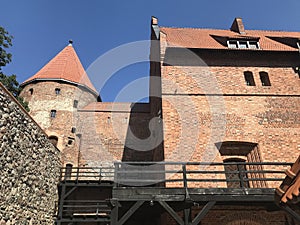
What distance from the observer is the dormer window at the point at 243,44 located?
10.4 m

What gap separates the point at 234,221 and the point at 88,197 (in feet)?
31.1

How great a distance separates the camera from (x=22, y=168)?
695 cm

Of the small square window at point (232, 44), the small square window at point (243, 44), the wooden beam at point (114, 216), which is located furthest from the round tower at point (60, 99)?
the small square window at point (243, 44)

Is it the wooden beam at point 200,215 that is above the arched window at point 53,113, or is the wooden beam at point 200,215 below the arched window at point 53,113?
below

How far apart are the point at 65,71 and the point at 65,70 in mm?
158

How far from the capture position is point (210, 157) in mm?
7762

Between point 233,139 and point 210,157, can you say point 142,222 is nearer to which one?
point 210,157

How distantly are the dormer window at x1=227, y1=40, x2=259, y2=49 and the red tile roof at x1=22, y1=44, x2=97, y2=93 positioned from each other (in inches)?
532

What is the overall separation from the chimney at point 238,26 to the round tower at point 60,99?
12894 mm

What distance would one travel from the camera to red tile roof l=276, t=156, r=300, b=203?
2.04 m

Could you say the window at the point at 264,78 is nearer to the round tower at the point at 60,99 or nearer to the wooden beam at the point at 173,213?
the wooden beam at the point at 173,213

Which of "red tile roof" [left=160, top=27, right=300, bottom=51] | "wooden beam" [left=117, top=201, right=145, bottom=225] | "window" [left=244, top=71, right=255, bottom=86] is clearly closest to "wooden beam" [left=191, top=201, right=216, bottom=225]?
"wooden beam" [left=117, top=201, right=145, bottom=225]

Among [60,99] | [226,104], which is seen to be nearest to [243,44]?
[226,104]

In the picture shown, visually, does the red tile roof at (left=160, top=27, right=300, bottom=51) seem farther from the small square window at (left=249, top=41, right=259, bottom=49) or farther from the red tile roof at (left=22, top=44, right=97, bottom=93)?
the red tile roof at (left=22, top=44, right=97, bottom=93)
